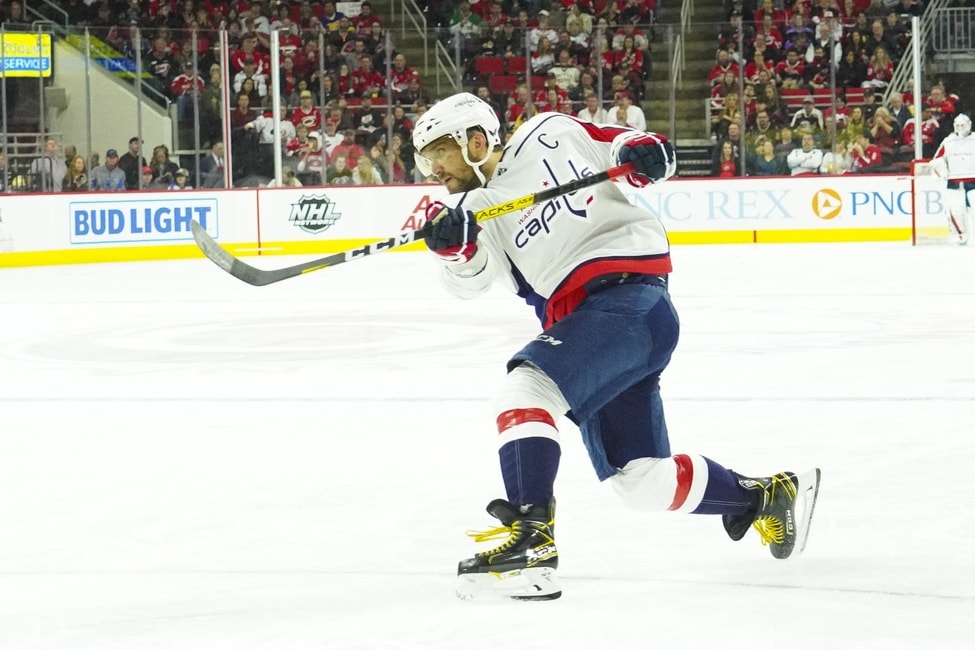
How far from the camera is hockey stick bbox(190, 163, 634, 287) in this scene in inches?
102

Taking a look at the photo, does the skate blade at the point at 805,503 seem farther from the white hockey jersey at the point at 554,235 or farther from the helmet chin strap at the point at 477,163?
the helmet chin strap at the point at 477,163

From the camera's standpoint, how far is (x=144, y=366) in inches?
227

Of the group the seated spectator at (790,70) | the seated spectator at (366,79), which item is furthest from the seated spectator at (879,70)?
the seated spectator at (366,79)

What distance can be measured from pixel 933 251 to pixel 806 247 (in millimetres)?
1236

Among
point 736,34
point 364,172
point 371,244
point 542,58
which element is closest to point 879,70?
point 736,34

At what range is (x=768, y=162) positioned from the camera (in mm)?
13516

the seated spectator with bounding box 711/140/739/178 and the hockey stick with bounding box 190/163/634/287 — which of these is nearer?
the hockey stick with bounding box 190/163/634/287

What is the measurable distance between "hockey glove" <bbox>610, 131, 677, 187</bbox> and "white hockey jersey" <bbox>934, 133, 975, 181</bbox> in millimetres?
10376

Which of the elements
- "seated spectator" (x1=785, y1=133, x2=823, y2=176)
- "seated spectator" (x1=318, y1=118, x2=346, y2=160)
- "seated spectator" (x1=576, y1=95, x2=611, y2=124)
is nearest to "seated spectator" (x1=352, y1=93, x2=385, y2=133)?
"seated spectator" (x1=318, y1=118, x2=346, y2=160)

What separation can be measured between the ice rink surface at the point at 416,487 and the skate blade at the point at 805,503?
0.14 feet

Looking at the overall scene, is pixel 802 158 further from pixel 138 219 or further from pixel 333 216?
pixel 138 219

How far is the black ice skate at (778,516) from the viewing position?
2.68 m

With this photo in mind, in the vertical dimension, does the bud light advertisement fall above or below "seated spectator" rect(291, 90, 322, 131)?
below

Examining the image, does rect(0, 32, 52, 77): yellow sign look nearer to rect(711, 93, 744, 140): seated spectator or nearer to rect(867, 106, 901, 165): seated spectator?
rect(711, 93, 744, 140): seated spectator
